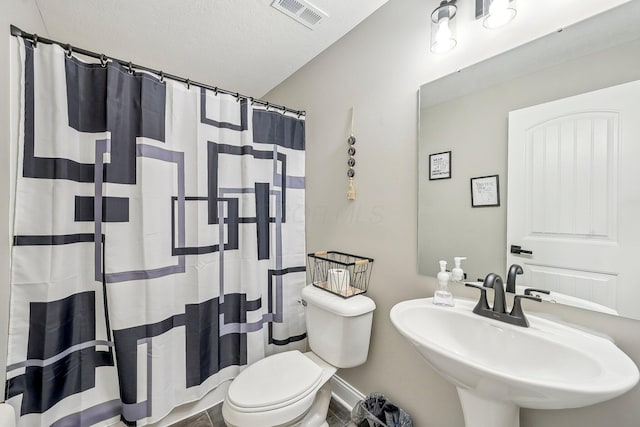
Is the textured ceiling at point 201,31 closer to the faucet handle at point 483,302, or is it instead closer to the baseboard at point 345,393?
the faucet handle at point 483,302

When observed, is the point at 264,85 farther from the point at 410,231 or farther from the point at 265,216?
the point at 410,231

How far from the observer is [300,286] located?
1.90m

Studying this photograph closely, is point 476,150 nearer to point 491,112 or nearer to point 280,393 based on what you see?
point 491,112

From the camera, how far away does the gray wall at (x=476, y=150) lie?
87 cm

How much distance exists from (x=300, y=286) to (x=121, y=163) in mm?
1313

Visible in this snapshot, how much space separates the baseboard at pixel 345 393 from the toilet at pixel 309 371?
9.6 inches

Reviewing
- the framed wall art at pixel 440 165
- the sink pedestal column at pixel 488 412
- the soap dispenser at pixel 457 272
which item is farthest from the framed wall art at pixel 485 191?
the sink pedestal column at pixel 488 412

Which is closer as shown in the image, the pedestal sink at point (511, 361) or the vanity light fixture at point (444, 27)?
the pedestal sink at point (511, 361)

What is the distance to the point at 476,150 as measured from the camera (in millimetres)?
1099

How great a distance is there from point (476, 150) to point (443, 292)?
0.62m

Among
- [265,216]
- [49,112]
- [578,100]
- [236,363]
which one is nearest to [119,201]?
[49,112]

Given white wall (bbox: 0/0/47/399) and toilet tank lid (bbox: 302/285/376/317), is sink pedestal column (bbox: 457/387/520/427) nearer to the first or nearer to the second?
toilet tank lid (bbox: 302/285/376/317)

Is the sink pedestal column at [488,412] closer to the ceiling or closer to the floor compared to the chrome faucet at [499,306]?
closer to the floor

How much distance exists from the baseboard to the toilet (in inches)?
9.6
